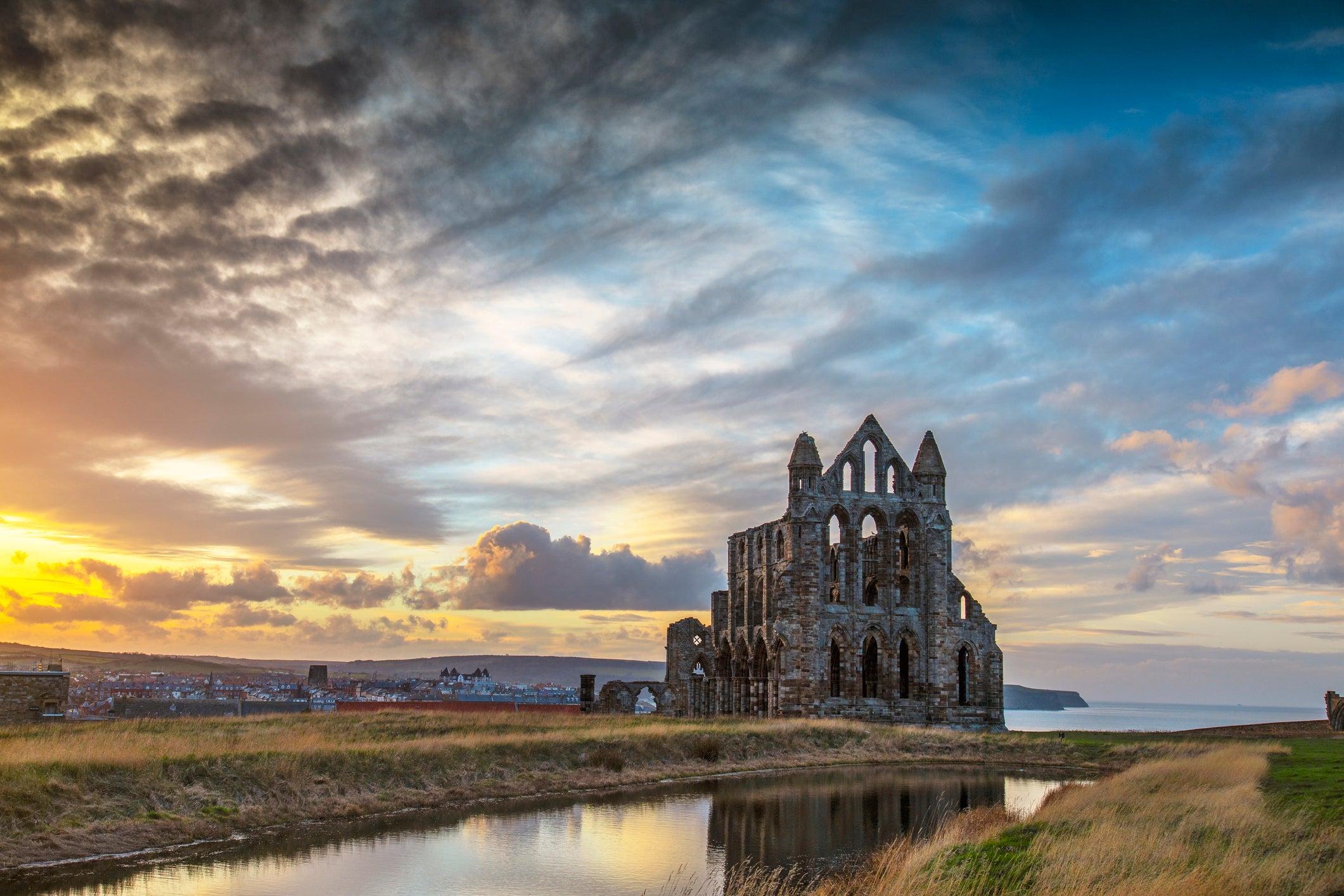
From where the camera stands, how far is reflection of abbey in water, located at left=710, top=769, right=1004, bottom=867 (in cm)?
2064

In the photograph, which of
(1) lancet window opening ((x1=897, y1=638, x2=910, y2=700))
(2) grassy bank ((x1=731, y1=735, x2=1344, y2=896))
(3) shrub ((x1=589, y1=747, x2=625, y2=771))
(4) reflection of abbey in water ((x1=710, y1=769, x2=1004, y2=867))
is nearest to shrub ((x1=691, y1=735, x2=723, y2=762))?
(4) reflection of abbey in water ((x1=710, y1=769, x2=1004, y2=867))

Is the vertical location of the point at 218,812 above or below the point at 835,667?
below

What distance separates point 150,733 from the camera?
1120 inches

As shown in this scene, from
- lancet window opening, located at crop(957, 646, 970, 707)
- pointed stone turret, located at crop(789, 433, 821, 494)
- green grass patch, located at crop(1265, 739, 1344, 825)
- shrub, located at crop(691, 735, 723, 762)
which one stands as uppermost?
pointed stone turret, located at crop(789, 433, 821, 494)

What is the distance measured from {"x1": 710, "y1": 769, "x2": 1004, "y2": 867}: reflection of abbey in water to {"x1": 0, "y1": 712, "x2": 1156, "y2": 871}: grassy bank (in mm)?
4289

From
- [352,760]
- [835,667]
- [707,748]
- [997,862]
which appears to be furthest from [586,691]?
[997,862]

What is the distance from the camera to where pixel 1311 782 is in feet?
74.2

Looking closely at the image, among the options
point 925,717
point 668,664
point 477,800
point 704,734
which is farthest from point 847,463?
point 477,800

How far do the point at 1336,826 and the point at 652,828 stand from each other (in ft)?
42.2

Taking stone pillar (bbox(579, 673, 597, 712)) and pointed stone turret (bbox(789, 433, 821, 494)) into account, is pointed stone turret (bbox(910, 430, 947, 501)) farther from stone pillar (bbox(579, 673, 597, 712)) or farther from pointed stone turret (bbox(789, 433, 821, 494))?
stone pillar (bbox(579, 673, 597, 712))

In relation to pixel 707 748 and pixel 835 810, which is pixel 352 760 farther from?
pixel 707 748

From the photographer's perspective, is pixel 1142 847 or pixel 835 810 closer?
pixel 1142 847

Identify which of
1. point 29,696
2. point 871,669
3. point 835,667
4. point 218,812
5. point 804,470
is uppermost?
point 804,470

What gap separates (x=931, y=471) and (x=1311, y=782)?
40.1 m
